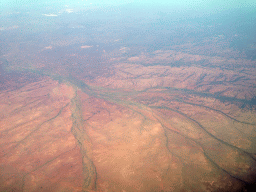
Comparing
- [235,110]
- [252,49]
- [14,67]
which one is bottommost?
[14,67]

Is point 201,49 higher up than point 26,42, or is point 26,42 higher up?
point 201,49

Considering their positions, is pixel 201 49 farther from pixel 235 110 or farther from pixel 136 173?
pixel 136 173

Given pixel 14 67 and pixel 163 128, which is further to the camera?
pixel 14 67

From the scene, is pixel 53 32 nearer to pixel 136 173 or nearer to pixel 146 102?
pixel 146 102

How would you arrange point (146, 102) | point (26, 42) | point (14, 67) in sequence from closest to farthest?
1. point (146, 102)
2. point (14, 67)
3. point (26, 42)

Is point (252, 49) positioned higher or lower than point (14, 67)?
higher

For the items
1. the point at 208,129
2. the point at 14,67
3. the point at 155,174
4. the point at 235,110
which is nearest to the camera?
the point at 155,174

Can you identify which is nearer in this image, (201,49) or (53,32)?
(201,49)

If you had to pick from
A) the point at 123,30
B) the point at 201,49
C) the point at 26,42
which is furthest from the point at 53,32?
the point at 201,49

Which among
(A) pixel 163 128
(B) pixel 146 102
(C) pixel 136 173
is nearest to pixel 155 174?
(C) pixel 136 173
